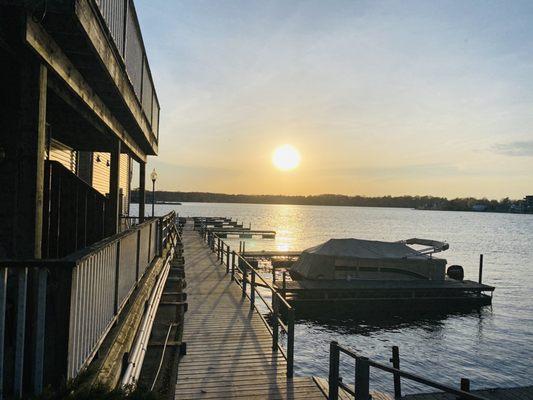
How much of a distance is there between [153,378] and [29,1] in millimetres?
6304

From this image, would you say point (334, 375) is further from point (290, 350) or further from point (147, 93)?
point (147, 93)

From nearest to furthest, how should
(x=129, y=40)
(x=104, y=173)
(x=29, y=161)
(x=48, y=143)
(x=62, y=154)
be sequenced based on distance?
1. (x=29, y=161)
2. (x=129, y=40)
3. (x=48, y=143)
4. (x=62, y=154)
5. (x=104, y=173)

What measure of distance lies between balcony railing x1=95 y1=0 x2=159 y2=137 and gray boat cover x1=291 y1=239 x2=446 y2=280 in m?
17.2

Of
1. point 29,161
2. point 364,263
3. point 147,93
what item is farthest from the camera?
point 364,263

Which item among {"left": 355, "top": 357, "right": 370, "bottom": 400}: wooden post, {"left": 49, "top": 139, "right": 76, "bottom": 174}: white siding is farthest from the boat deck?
{"left": 355, "top": 357, "right": 370, "bottom": 400}: wooden post

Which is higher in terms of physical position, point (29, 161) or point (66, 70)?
point (66, 70)

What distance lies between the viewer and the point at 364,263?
28.0 m

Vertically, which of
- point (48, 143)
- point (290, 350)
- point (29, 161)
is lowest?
point (290, 350)

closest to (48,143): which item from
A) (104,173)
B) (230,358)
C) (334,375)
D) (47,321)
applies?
(230,358)

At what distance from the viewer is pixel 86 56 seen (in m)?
6.05

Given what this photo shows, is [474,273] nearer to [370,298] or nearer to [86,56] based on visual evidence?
[370,298]

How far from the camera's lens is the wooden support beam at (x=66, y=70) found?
462 cm

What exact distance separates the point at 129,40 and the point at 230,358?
695 centimetres

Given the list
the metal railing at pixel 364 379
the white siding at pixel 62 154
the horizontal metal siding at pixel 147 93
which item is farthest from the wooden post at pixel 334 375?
the horizontal metal siding at pixel 147 93
